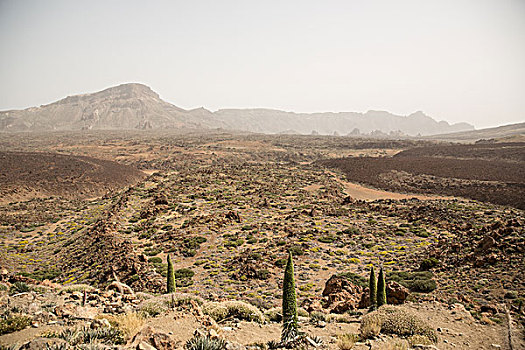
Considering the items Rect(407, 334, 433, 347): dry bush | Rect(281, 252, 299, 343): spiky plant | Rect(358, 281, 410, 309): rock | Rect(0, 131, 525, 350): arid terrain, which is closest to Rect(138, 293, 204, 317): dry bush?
Rect(0, 131, 525, 350): arid terrain

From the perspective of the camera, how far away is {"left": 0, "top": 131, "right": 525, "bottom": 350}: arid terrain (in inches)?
370

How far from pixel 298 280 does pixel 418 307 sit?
6.32 m

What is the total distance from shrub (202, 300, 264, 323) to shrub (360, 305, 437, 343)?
3.67 meters

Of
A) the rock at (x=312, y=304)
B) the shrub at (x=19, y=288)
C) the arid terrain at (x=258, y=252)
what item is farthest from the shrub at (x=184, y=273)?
the rock at (x=312, y=304)

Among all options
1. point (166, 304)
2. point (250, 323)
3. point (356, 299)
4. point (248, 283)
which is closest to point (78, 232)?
point (248, 283)

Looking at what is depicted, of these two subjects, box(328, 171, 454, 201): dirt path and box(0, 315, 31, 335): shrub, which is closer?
box(0, 315, 31, 335): shrub

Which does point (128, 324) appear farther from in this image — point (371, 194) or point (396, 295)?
point (371, 194)

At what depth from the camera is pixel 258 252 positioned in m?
20.0

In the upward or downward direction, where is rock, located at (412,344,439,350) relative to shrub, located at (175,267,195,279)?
upward

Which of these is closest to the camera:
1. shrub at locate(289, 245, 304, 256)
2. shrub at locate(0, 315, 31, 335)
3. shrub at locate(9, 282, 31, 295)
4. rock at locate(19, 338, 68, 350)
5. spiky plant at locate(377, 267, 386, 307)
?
rock at locate(19, 338, 68, 350)

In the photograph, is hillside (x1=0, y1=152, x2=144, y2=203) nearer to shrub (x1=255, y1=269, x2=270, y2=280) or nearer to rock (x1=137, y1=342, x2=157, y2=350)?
shrub (x1=255, y1=269, x2=270, y2=280)

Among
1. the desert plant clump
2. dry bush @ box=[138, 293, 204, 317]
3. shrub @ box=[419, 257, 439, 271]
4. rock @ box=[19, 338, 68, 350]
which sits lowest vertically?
shrub @ box=[419, 257, 439, 271]

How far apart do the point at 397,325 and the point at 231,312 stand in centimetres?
579

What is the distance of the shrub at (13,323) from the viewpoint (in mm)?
7062
